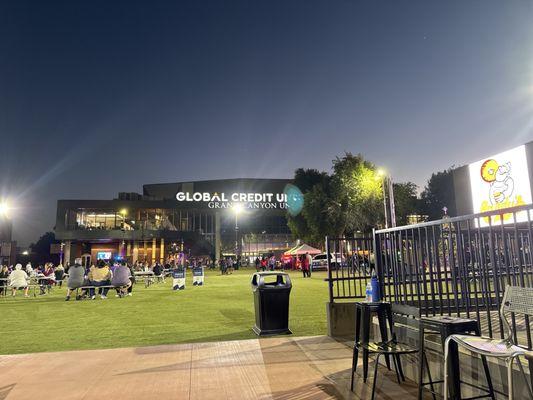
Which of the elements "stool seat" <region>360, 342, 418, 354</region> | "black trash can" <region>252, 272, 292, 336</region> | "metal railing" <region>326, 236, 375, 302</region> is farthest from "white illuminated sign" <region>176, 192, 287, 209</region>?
"stool seat" <region>360, 342, 418, 354</region>

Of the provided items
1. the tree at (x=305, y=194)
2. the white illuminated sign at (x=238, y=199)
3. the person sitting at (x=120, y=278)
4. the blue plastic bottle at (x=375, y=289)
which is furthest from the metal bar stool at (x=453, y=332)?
the white illuminated sign at (x=238, y=199)

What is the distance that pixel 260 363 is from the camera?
19.0 feet

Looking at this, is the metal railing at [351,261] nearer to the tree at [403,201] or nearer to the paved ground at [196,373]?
the paved ground at [196,373]

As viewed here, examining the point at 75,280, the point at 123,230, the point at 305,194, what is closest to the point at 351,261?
the point at 75,280

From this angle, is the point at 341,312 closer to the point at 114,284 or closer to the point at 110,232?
the point at 114,284

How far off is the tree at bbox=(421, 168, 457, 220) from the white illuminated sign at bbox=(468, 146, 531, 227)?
44839mm

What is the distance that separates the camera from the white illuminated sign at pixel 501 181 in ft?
50.0

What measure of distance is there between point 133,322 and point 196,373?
16.5ft

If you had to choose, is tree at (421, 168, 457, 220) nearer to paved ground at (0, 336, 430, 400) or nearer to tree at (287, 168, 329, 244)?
tree at (287, 168, 329, 244)

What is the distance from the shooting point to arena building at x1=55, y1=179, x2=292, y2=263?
58.5 m

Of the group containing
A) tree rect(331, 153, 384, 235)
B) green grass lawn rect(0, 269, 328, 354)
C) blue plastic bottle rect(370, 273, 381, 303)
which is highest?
tree rect(331, 153, 384, 235)

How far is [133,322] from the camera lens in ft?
32.0

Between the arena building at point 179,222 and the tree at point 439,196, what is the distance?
24.9 meters

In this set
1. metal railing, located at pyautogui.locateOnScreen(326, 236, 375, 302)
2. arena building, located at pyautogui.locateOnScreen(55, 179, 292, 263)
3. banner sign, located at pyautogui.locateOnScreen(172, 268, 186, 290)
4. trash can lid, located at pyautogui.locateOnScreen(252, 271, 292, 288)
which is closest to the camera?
metal railing, located at pyautogui.locateOnScreen(326, 236, 375, 302)
